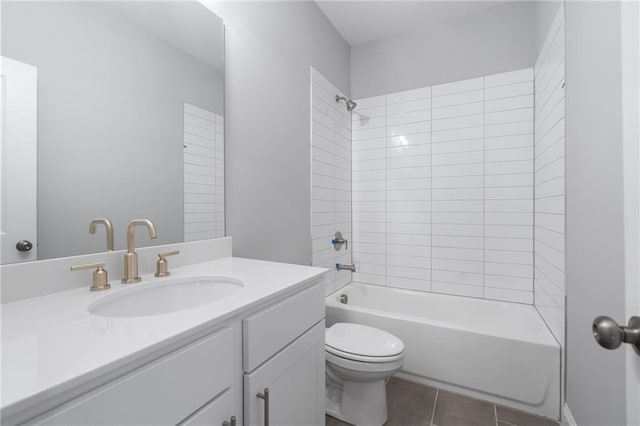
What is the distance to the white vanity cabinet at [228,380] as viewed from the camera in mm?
474

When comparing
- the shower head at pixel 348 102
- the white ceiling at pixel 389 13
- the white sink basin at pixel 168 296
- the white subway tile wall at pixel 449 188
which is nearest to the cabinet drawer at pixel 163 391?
the white sink basin at pixel 168 296

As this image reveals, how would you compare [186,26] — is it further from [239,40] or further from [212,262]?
[212,262]

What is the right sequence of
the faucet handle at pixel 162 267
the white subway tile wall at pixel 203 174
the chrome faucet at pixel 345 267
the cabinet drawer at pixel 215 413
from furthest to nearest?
the chrome faucet at pixel 345 267 → the white subway tile wall at pixel 203 174 → the faucet handle at pixel 162 267 → the cabinet drawer at pixel 215 413

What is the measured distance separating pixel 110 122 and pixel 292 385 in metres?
1.06

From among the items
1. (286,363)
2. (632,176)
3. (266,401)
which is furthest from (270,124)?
(632,176)

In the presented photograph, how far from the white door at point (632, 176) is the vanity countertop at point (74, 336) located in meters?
0.77

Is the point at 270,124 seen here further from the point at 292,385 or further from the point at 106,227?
the point at 292,385

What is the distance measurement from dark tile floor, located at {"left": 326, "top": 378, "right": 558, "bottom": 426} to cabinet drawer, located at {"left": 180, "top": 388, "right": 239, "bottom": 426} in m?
1.10

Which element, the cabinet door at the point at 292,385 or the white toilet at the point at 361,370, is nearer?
the cabinet door at the point at 292,385

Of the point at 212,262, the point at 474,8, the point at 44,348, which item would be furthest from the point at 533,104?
the point at 44,348

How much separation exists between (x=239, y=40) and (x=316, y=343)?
57.6 inches

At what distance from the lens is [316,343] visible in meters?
1.09

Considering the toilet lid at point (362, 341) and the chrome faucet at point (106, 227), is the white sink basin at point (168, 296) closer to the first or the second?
the chrome faucet at point (106, 227)

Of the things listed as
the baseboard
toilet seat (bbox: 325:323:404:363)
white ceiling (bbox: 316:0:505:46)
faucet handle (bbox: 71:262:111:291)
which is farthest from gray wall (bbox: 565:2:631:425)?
faucet handle (bbox: 71:262:111:291)
